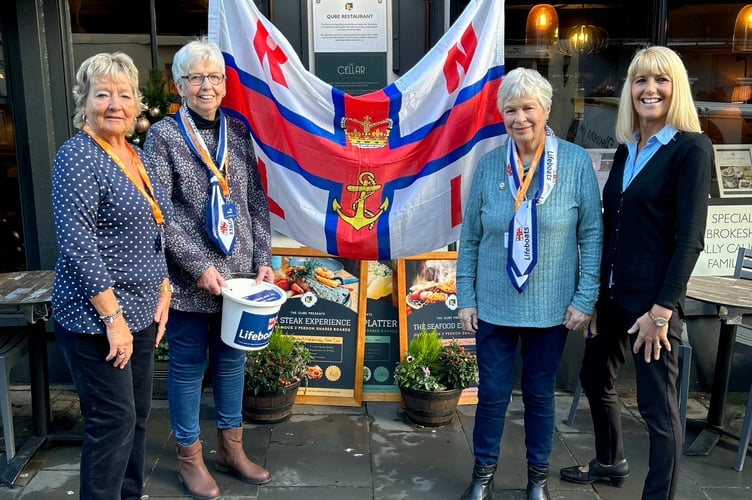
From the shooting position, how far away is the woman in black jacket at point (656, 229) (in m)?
2.55

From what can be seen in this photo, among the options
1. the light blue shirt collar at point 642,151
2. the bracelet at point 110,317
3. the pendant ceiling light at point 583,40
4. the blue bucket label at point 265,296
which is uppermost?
the pendant ceiling light at point 583,40

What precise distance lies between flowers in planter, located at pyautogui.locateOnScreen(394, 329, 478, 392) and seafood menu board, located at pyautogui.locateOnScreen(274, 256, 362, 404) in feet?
1.24

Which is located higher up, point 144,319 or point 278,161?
point 278,161

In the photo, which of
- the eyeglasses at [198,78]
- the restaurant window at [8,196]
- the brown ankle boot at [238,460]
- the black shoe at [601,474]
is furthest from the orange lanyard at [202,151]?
the black shoe at [601,474]

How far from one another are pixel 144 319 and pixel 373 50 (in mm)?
2353

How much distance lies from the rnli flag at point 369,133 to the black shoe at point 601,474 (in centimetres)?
134

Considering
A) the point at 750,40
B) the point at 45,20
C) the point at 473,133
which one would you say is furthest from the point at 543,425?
the point at 45,20

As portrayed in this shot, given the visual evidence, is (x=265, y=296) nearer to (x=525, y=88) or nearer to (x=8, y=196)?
(x=525, y=88)

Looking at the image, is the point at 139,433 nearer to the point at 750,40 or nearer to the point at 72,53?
the point at 72,53

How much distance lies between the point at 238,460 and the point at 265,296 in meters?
0.92

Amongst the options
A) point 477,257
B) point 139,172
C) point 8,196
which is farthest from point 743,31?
point 8,196

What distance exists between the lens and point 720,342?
380 cm

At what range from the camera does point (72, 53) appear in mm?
4164

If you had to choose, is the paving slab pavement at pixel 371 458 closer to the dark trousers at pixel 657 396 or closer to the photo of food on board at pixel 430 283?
the dark trousers at pixel 657 396
